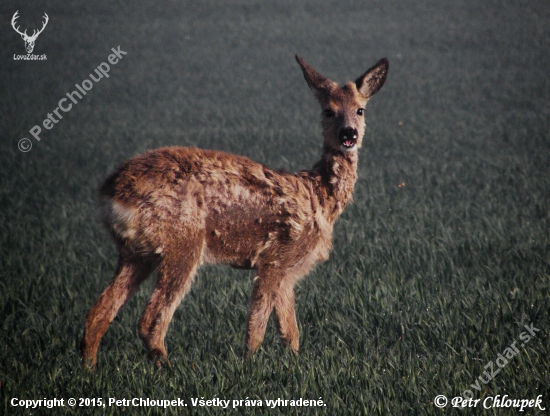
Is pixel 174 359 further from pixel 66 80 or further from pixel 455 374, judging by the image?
pixel 66 80

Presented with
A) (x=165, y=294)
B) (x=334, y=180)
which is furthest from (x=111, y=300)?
(x=334, y=180)

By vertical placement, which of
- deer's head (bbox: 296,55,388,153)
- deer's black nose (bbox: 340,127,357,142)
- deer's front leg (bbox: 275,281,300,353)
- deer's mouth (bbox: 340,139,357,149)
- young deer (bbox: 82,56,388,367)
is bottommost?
deer's front leg (bbox: 275,281,300,353)

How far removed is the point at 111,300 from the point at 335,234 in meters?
3.95

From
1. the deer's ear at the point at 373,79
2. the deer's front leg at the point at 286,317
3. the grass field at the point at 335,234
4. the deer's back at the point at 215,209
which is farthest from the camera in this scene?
the deer's ear at the point at 373,79

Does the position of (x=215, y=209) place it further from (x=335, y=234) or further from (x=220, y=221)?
(x=335, y=234)

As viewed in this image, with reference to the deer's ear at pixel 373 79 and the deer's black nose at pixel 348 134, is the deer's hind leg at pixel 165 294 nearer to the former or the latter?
the deer's black nose at pixel 348 134

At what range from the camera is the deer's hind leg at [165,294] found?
16.1 ft

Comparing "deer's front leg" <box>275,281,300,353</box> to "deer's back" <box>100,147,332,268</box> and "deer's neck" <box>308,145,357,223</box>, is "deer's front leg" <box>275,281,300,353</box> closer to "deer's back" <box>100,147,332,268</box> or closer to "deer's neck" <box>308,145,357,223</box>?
"deer's back" <box>100,147,332,268</box>

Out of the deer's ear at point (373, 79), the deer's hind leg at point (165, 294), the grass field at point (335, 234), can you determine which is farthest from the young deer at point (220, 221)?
the grass field at point (335, 234)

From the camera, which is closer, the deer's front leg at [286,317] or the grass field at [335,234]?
the grass field at [335,234]

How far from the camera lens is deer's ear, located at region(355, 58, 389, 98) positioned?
5781 mm

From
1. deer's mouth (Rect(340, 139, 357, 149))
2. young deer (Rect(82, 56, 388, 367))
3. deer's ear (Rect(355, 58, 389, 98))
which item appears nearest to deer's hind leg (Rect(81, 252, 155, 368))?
young deer (Rect(82, 56, 388, 367))

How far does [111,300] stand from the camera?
16.5 feet

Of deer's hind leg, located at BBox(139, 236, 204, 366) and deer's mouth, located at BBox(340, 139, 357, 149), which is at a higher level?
deer's mouth, located at BBox(340, 139, 357, 149)
